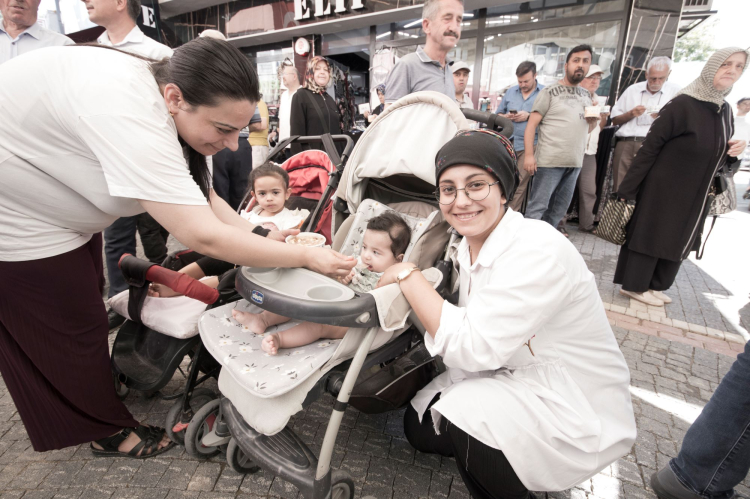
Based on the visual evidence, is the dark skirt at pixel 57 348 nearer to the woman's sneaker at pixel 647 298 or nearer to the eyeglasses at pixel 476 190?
the eyeglasses at pixel 476 190

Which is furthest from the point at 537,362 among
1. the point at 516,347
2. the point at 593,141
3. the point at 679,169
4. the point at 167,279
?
the point at 593,141

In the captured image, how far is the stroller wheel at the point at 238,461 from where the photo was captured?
1842mm

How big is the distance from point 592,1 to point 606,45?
0.84 metres

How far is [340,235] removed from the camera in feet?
8.45

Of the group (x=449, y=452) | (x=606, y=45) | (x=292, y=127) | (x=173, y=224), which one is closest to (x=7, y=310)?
(x=173, y=224)

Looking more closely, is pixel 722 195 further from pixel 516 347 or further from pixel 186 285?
A: pixel 186 285

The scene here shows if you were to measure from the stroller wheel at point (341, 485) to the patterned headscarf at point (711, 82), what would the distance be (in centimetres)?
390

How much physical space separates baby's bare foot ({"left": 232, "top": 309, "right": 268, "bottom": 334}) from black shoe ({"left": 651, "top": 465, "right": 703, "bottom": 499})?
6.71 ft

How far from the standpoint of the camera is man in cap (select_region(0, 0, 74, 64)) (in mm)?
2836

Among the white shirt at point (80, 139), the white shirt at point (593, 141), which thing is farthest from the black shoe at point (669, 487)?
the white shirt at point (593, 141)

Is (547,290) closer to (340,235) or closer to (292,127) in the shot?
(340,235)

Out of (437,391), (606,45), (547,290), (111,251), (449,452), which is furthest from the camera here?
(606,45)

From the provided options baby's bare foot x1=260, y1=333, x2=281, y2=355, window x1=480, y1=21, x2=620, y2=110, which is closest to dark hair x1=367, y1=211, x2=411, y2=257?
baby's bare foot x1=260, y1=333, x2=281, y2=355

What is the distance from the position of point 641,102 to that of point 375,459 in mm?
6259
